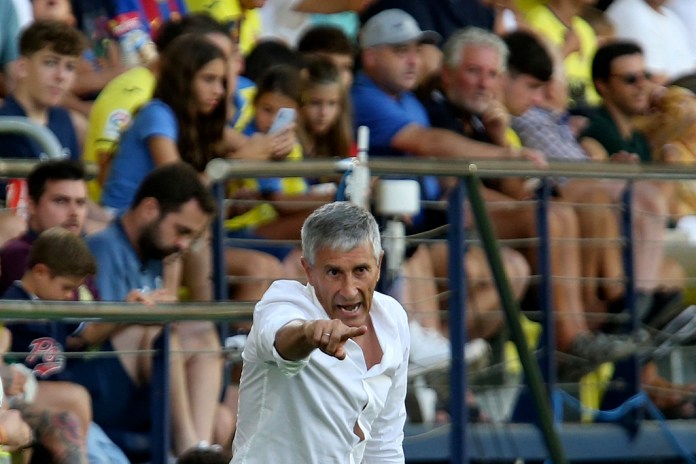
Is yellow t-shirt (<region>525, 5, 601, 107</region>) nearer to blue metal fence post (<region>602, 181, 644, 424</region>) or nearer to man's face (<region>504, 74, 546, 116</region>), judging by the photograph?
man's face (<region>504, 74, 546, 116</region>)

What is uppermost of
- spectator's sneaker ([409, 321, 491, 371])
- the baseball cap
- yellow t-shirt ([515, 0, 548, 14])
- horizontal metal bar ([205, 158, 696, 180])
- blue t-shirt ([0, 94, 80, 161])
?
yellow t-shirt ([515, 0, 548, 14])

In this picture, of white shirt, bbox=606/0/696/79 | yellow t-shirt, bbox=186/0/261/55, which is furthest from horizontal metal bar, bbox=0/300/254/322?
white shirt, bbox=606/0/696/79

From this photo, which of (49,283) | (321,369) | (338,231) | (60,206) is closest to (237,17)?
(60,206)

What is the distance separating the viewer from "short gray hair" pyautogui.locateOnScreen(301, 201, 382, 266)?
440cm

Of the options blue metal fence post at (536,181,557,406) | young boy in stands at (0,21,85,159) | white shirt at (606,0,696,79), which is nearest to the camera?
young boy in stands at (0,21,85,159)

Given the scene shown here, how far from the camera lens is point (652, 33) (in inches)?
405

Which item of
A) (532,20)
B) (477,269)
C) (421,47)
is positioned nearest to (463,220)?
(477,269)

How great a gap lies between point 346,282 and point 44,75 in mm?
3090

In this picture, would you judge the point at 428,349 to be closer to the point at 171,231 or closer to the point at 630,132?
the point at 171,231

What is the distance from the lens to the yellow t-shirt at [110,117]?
729cm

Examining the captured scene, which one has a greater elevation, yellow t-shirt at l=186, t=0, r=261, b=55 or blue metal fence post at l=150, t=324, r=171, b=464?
yellow t-shirt at l=186, t=0, r=261, b=55

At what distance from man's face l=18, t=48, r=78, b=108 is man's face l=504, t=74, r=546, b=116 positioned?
2474 millimetres

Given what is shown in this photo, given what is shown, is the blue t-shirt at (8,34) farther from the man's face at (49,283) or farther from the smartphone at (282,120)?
the man's face at (49,283)

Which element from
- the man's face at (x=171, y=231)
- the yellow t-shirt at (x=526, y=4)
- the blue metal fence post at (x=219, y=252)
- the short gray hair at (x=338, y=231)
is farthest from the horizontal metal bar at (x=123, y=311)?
the yellow t-shirt at (x=526, y=4)
